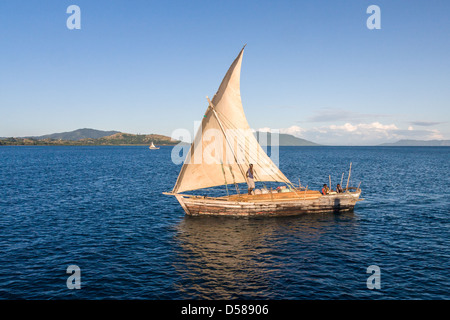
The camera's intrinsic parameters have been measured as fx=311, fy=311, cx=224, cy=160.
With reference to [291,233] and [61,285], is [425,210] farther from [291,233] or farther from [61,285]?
[61,285]

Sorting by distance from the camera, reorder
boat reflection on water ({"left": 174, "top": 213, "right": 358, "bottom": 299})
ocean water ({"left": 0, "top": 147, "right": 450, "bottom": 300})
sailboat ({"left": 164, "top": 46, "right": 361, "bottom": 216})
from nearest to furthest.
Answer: ocean water ({"left": 0, "top": 147, "right": 450, "bottom": 300}) < boat reflection on water ({"left": 174, "top": 213, "right": 358, "bottom": 299}) < sailboat ({"left": 164, "top": 46, "right": 361, "bottom": 216})

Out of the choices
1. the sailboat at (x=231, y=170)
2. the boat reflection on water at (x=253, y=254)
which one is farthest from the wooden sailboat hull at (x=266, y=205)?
the boat reflection on water at (x=253, y=254)

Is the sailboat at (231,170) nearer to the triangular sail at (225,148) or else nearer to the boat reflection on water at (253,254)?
the triangular sail at (225,148)

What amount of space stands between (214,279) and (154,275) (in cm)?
408

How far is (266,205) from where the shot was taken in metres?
34.7

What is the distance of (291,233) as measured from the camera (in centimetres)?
2980

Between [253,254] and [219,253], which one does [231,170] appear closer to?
[219,253]

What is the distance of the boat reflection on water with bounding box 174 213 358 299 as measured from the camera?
753 inches

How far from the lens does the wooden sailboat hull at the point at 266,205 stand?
113 feet

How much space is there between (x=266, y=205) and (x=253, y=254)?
34.8ft

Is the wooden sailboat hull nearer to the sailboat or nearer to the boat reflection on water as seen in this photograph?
the sailboat

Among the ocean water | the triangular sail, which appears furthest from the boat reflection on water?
the triangular sail

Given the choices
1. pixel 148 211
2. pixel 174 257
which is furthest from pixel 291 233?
pixel 148 211
